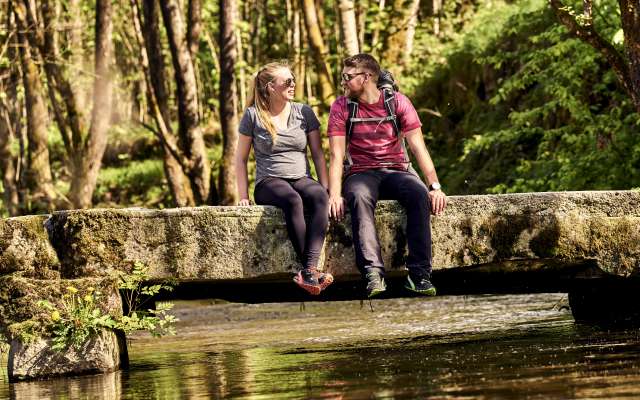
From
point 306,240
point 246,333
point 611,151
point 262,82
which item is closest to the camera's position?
point 306,240

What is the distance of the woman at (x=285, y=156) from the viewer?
8.00 metres

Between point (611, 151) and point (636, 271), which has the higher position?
point (611, 151)

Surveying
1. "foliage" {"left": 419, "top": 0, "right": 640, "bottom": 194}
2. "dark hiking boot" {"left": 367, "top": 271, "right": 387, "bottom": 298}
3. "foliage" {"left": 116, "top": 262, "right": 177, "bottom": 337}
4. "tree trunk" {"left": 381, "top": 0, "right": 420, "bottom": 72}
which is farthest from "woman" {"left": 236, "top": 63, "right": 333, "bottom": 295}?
"tree trunk" {"left": 381, "top": 0, "right": 420, "bottom": 72}

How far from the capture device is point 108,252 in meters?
8.25

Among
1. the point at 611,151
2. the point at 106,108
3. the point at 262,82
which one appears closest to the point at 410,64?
the point at 106,108

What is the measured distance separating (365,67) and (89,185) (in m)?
12.1

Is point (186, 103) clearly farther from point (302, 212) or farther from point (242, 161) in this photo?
point (302, 212)

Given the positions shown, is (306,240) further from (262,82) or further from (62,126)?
(62,126)

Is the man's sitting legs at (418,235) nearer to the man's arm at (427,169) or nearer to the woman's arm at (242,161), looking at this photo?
the man's arm at (427,169)

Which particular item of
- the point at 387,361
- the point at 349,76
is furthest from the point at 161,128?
the point at 387,361

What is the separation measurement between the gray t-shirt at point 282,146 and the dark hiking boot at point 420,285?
113 cm

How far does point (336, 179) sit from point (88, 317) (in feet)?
6.18

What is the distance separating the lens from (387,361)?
7.24 metres

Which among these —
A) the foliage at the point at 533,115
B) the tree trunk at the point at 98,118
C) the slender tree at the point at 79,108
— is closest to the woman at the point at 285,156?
the foliage at the point at 533,115
